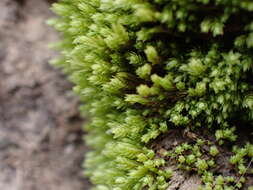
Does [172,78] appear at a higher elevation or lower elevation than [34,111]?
higher

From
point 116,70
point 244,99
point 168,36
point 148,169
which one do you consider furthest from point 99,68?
point 244,99

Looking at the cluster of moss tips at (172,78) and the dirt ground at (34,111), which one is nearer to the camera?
the cluster of moss tips at (172,78)

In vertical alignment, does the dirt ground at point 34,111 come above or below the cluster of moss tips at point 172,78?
below

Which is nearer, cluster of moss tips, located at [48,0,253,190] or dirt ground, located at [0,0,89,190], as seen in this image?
cluster of moss tips, located at [48,0,253,190]

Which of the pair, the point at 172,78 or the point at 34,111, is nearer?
the point at 172,78

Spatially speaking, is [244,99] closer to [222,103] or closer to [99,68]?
[222,103]
